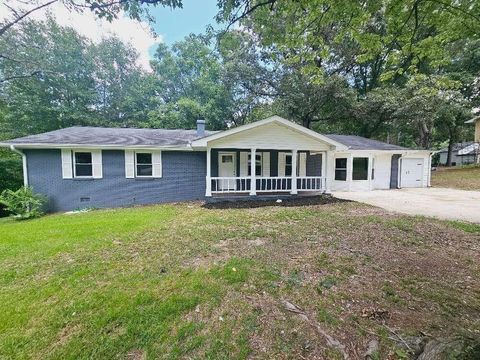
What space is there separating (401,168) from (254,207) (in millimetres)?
11753

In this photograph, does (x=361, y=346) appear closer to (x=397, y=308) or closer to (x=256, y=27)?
(x=397, y=308)

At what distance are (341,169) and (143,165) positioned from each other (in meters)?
11.4

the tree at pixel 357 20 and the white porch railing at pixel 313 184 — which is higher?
the tree at pixel 357 20

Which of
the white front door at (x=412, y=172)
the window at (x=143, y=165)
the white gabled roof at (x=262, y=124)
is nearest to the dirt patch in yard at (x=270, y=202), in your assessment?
the white gabled roof at (x=262, y=124)

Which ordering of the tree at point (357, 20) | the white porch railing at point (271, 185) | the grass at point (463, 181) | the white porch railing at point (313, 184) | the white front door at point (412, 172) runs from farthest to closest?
the white front door at point (412, 172), the grass at point (463, 181), the white porch railing at point (313, 184), the white porch railing at point (271, 185), the tree at point (357, 20)

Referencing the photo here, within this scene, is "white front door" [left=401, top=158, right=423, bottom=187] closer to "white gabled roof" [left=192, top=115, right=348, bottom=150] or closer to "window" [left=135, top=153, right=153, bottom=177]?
"white gabled roof" [left=192, top=115, right=348, bottom=150]

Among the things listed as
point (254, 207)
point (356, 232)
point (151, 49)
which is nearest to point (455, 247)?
point (356, 232)

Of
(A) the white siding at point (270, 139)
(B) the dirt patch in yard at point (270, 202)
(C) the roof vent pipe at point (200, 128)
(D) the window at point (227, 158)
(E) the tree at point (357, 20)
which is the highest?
(E) the tree at point (357, 20)

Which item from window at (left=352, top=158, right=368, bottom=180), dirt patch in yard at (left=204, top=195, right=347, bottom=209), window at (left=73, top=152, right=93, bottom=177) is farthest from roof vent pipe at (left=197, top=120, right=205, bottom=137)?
window at (left=352, top=158, right=368, bottom=180)

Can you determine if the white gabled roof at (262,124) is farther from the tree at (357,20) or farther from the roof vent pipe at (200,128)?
the tree at (357,20)

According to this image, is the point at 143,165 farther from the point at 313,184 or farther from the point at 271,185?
the point at 313,184

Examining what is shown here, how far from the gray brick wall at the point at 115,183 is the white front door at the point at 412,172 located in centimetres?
1308

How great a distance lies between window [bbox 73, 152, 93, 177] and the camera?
10.5m

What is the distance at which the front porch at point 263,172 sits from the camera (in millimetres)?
11562
